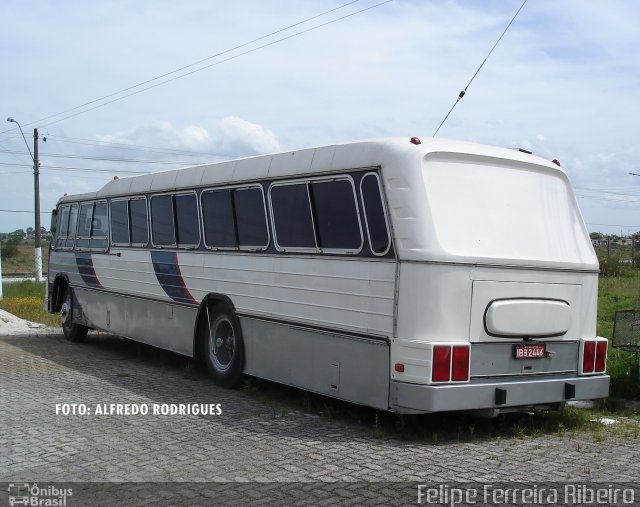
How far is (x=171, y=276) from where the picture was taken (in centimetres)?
1159

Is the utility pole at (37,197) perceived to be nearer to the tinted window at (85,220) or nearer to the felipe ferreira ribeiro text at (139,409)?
the tinted window at (85,220)

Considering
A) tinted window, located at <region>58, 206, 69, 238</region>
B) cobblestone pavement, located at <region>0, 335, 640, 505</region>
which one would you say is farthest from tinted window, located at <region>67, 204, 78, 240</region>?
cobblestone pavement, located at <region>0, 335, 640, 505</region>

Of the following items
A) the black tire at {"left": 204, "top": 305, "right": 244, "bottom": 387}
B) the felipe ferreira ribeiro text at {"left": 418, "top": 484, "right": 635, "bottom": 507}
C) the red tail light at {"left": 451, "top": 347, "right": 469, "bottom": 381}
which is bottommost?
the felipe ferreira ribeiro text at {"left": 418, "top": 484, "right": 635, "bottom": 507}

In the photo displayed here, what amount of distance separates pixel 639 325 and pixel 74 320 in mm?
9904

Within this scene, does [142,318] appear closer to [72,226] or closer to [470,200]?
[72,226]

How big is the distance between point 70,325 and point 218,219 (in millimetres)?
6244

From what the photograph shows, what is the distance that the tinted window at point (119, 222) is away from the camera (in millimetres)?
13250

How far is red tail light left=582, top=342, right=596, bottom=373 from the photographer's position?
834 centimetres

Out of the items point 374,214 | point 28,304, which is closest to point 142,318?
point 374,214

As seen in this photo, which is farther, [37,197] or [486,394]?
[37,197]

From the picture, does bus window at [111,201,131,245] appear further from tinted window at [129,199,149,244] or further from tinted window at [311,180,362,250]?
tinted window at [311,180,362,250]

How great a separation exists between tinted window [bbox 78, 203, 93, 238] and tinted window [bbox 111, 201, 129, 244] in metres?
1.14

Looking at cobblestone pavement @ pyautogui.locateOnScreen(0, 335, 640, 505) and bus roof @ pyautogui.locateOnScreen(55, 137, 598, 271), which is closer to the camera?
cobblestone pavement @ pyautogui.locateOnScreen(0, 335, 640, 505)

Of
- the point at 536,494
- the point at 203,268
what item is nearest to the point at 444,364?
the point at 536,494
